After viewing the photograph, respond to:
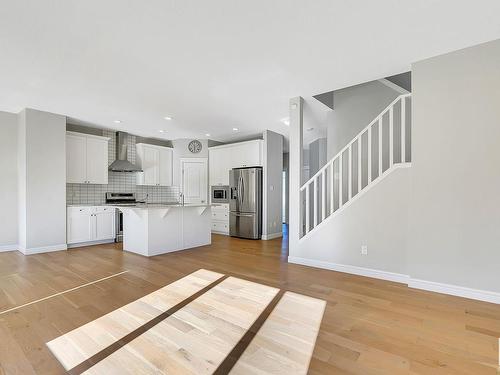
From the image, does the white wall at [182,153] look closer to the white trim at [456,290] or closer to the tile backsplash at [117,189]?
the tile backsplash at [117,189]

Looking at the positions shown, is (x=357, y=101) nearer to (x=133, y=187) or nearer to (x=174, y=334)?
(x=174, y=334)

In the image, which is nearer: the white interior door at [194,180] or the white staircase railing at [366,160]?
the white staircase railing at [366,160]

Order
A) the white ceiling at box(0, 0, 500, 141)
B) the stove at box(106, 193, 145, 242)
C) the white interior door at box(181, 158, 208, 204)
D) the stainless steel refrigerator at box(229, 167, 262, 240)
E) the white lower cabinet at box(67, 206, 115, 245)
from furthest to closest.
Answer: the white interior door at box(181, 158, 208, 204) → the stainless steel refrigerator at box(229, 167, 262, 240) → the stove at box(106, 193, 145, 242) → the white lower cabinet at box(67, 206, 115, 245) → the white ceiling at box(0, 0, 500, 141)

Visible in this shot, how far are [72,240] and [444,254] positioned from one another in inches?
250

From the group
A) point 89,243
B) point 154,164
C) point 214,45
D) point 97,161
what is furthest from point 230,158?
point 214,45

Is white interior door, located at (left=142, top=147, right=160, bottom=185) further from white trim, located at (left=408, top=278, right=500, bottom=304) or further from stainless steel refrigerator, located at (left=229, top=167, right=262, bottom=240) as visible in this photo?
white trim, located at (left=408, top=278, right=500, bottom=304)

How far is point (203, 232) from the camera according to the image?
5520mm

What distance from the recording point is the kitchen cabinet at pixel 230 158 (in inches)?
253

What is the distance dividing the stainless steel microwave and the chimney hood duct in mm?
2039

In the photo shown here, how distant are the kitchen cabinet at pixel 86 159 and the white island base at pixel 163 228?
139 cm

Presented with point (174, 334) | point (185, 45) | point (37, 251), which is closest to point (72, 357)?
point (174, 334)

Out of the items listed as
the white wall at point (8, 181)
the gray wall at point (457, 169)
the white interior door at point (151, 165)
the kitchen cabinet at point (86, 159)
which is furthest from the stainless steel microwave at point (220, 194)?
the gray wall at point (457, 169)

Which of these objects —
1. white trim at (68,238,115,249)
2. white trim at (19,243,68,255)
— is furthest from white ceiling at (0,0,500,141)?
white trim at (68,238,115,249)

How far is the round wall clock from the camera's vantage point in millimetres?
7461
